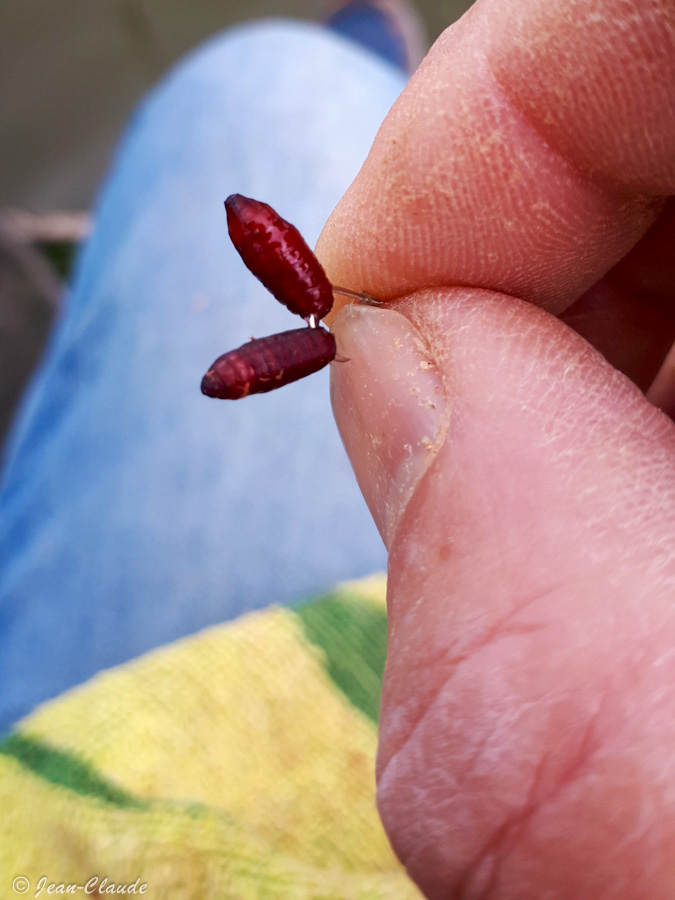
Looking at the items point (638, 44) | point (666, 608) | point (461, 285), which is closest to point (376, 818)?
point (666, 608)

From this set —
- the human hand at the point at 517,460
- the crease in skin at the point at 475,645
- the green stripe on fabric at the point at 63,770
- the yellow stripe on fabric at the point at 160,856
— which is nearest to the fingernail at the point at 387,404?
the human hand at the point at 517,460

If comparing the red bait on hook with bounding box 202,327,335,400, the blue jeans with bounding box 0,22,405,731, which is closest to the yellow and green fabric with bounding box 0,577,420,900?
the blue jeans with bounding box 0,22,405,731

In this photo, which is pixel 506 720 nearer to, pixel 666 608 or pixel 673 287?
pixel 666 608

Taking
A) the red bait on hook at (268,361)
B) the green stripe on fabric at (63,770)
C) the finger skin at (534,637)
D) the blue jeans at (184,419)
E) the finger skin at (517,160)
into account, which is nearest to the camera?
the finger skin at (534,637)

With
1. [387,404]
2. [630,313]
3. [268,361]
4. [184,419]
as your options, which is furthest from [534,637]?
[184,419]

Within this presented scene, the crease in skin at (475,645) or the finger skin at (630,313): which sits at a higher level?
the finger skin at (630,313)

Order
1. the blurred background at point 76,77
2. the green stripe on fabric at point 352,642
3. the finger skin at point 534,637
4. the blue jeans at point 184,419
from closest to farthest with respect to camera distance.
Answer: the finger skin at point 534,637 < the green stripe on fabric at point 352,642 < the blue jeans at point 184,419 < the blurred background at point 76,77

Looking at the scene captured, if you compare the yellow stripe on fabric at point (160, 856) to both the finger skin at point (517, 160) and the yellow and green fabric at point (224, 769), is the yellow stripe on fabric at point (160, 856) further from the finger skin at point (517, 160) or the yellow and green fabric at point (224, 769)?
the finger skin at point (517, 160)

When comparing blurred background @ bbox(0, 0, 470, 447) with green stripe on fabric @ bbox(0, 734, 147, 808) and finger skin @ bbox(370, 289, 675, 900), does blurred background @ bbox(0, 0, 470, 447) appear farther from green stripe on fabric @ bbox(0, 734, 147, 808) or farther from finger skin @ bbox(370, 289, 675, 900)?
finger skin @ bbox(370, 289, 675, 900)
